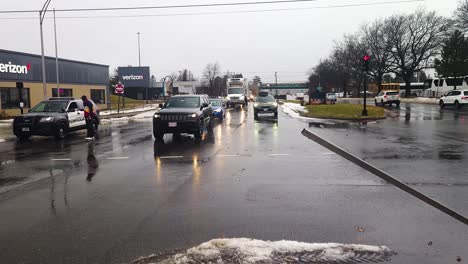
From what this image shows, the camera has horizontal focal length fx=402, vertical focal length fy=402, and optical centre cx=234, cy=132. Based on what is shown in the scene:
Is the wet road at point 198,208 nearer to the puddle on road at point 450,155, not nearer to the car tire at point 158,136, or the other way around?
the puddle on road at point 450,155

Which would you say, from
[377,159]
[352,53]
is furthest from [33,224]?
[352,53]

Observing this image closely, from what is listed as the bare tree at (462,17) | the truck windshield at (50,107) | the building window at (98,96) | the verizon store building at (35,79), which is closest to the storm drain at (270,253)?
the truck windshield at (50,107)

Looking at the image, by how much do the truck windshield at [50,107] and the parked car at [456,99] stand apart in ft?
109

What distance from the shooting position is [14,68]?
32.1 m

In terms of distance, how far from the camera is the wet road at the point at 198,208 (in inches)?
180

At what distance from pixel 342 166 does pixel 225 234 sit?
516 cm

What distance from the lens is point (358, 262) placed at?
402 cm

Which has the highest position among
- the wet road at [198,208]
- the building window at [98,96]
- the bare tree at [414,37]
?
the bare tree at [414,37]

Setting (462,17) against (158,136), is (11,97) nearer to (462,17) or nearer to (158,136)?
(158,136)

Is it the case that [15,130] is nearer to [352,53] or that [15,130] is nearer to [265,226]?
[265,226]

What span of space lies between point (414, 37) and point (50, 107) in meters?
61.4

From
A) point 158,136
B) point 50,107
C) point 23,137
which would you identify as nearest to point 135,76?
point 50,107

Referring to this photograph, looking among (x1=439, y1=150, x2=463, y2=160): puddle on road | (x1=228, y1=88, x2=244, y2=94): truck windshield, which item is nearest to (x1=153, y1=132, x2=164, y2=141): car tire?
(x1=439, y1=150, x2=463, y2=160): puddle on road

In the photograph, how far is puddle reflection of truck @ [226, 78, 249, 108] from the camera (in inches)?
1841
